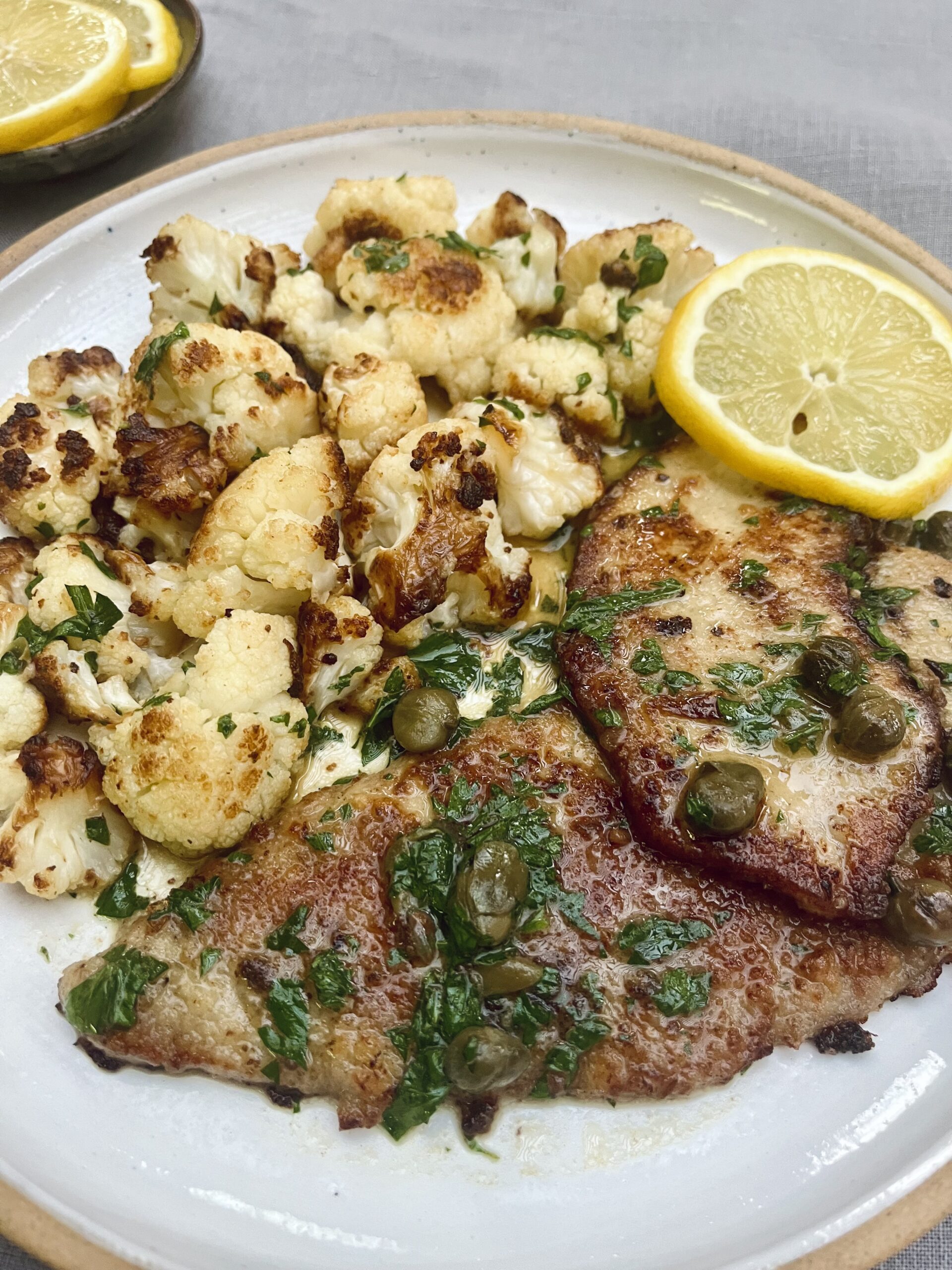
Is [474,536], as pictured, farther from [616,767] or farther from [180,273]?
[180,273]

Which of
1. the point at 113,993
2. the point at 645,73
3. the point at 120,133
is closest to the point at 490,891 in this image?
Result: the point at 113,993

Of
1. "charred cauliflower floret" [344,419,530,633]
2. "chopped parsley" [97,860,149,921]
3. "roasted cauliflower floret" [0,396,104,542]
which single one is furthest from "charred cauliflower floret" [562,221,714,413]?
"chopped parsley" [97,860,149,921]

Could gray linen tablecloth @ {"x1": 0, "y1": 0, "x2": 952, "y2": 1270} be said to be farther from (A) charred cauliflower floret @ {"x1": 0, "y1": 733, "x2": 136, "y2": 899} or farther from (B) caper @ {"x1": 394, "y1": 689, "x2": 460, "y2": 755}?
(B) caper @ {"x1": 394, "y1": 689, "x2": 460, "y2": 755}

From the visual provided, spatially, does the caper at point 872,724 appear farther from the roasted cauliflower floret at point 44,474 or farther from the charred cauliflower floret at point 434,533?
the roasted cauliflower floret at point 44,474

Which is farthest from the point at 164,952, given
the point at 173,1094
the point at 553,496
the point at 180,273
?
the point at 180,273

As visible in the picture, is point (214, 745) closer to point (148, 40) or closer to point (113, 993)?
point (113, 993)

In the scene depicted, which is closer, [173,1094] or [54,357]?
[173,1094]
